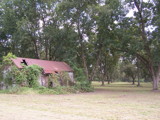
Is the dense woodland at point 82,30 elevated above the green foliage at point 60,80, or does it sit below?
above

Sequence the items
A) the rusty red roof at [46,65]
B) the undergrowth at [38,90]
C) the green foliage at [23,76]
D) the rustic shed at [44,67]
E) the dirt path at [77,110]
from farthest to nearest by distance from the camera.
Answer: the rustic shed at [44,67]
the rusty red roof at [46,65]
the green foliage at [23,76]
the undergrowth at [38,90]
the dirt path at [77,110]

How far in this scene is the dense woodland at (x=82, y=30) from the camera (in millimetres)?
30359

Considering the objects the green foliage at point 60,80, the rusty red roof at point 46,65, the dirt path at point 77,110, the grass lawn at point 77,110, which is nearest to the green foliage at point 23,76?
the rusty red roof at point 46,65

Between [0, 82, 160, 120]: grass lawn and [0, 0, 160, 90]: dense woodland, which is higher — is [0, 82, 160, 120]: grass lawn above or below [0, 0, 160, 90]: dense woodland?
below

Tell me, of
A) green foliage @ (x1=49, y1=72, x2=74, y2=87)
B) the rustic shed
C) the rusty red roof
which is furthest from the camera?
green foliage @ (x1=49, y1=72, x2=74, y2=87)

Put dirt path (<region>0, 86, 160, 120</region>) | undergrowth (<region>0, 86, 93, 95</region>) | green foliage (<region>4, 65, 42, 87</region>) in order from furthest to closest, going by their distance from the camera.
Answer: green foliage (<region>4, 65, 42, 87</region>), undergrowth (<region>0, 86, 93, 95</region>), dirt path (<region>0, 86, 160, 120</region>)

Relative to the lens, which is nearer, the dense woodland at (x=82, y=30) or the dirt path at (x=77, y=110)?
the dirt path at (x=77, y=110)

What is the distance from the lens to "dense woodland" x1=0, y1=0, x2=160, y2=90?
99.6 ft

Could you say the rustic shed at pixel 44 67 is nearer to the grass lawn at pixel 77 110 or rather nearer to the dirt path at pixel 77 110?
the grass lawn at pixel 77 110

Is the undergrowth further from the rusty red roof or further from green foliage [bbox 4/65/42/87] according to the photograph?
the rusty red roof

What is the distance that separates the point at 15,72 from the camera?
24312 mm

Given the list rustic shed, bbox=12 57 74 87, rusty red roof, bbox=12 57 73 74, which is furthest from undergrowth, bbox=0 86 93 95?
rusty red roof, bbox=12 57 73 74

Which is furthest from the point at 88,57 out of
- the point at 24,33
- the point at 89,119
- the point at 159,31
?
the point at 89,119

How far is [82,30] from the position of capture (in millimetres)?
36656
